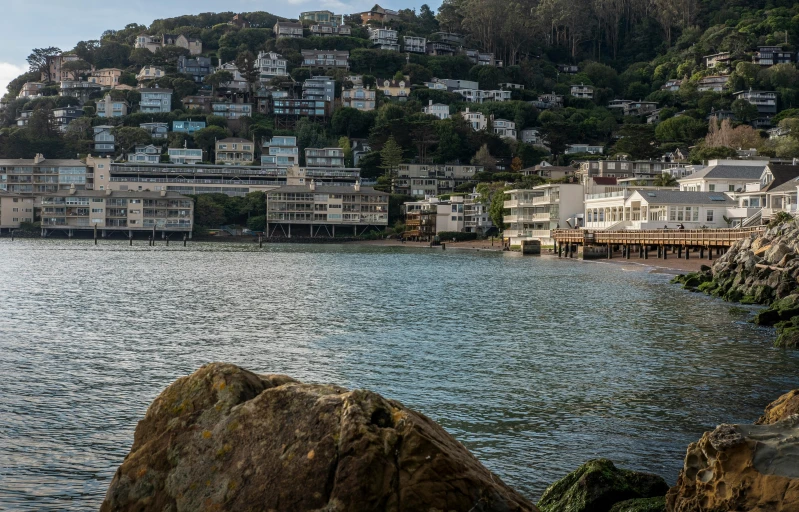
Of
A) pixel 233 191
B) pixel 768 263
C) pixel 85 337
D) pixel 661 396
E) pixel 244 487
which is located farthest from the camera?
pixel 233 191

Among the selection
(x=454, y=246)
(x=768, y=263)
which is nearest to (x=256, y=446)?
(x=768, y=263)

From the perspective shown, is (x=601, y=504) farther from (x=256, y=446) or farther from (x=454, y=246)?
(x=454, y=246)

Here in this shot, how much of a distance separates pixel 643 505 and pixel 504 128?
605 ft

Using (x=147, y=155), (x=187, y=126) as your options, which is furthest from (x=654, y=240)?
(x=187, y=126)

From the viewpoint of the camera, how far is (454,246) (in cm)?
12381

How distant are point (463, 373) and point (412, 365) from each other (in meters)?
1.79

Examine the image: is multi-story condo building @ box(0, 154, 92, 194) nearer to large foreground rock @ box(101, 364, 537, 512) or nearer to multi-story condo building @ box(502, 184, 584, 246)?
multi-story condo building @ box(502, 184, 584, 246)

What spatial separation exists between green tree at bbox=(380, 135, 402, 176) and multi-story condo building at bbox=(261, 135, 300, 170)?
2109 centimetres

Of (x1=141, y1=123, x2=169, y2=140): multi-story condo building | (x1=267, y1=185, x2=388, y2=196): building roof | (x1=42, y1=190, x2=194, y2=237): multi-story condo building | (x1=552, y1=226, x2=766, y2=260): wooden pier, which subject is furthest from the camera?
(x1=141, y1=123, x2=169, y2=140): multi-story condo building

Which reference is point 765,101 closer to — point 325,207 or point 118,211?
point 325,207

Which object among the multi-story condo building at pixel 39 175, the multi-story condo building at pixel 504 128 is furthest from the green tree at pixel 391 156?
the multi-story condo building at pixel 39 175

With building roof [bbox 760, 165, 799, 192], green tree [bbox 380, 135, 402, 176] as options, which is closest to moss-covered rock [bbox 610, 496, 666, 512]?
building roof [bbox 760, 165, 799, 192]

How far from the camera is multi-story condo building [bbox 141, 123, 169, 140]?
185m

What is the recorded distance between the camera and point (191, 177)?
529 feet
